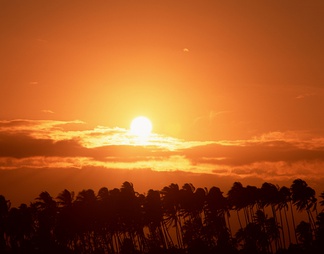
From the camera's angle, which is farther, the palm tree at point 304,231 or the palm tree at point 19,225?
the palm tree at point 304,231

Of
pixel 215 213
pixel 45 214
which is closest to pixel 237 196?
pixel 215 213

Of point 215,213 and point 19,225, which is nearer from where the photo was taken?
point 19,225

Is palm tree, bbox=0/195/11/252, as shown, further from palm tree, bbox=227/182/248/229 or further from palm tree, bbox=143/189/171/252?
palm tree, bbox=227/182/248/229

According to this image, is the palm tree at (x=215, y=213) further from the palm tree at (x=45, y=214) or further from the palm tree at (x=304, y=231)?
the palm tree at (x=45, y=214)

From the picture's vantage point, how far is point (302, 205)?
142250 millimetres

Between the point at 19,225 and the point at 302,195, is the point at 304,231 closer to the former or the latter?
the point at 302,195

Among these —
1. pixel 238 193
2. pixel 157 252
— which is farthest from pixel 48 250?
pixel 238 193

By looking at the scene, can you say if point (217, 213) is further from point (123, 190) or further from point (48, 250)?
point (48, 250)

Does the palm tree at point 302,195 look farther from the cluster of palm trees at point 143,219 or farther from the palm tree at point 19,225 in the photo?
the palm tree at point 19,225

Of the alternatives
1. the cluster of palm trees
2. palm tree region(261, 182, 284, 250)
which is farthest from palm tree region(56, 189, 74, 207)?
palm tree region(261, 182, 284, 250)

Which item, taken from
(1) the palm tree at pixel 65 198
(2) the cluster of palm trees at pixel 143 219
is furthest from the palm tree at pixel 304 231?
(1) the palm tree at pixel 65 198

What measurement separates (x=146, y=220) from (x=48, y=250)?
2978 centimetres

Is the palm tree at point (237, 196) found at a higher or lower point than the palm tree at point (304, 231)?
higher

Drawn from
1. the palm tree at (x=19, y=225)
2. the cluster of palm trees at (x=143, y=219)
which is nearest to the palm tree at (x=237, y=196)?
the cluster of palm trees at (x=143, y=219)
